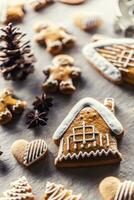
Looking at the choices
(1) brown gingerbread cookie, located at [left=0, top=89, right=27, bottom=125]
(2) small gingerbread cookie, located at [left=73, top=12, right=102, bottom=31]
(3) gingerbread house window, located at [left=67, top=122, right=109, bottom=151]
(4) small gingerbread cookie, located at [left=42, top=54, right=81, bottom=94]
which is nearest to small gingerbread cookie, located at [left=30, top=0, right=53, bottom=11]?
(2) small gingerbread cookie, located at [left=73, top=12, right=102, bottom=31]

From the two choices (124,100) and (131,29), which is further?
(131,29)

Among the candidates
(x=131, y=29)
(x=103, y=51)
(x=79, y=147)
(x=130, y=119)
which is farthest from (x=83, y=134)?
(x=131, y=29)

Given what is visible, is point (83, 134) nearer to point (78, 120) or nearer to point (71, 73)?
point (78, 120)

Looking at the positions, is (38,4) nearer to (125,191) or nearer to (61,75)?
(61,75)

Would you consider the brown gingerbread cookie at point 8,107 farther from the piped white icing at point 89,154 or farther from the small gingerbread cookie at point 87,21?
the small gingerbread cookie at point 87,21

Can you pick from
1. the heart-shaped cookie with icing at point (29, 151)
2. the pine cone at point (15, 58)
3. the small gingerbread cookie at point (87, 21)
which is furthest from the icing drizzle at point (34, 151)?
the small gingerbread cookie at point (87, 21)

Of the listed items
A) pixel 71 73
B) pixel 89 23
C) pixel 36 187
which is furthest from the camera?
pixel 89 23

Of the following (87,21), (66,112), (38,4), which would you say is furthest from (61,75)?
(38,4)
